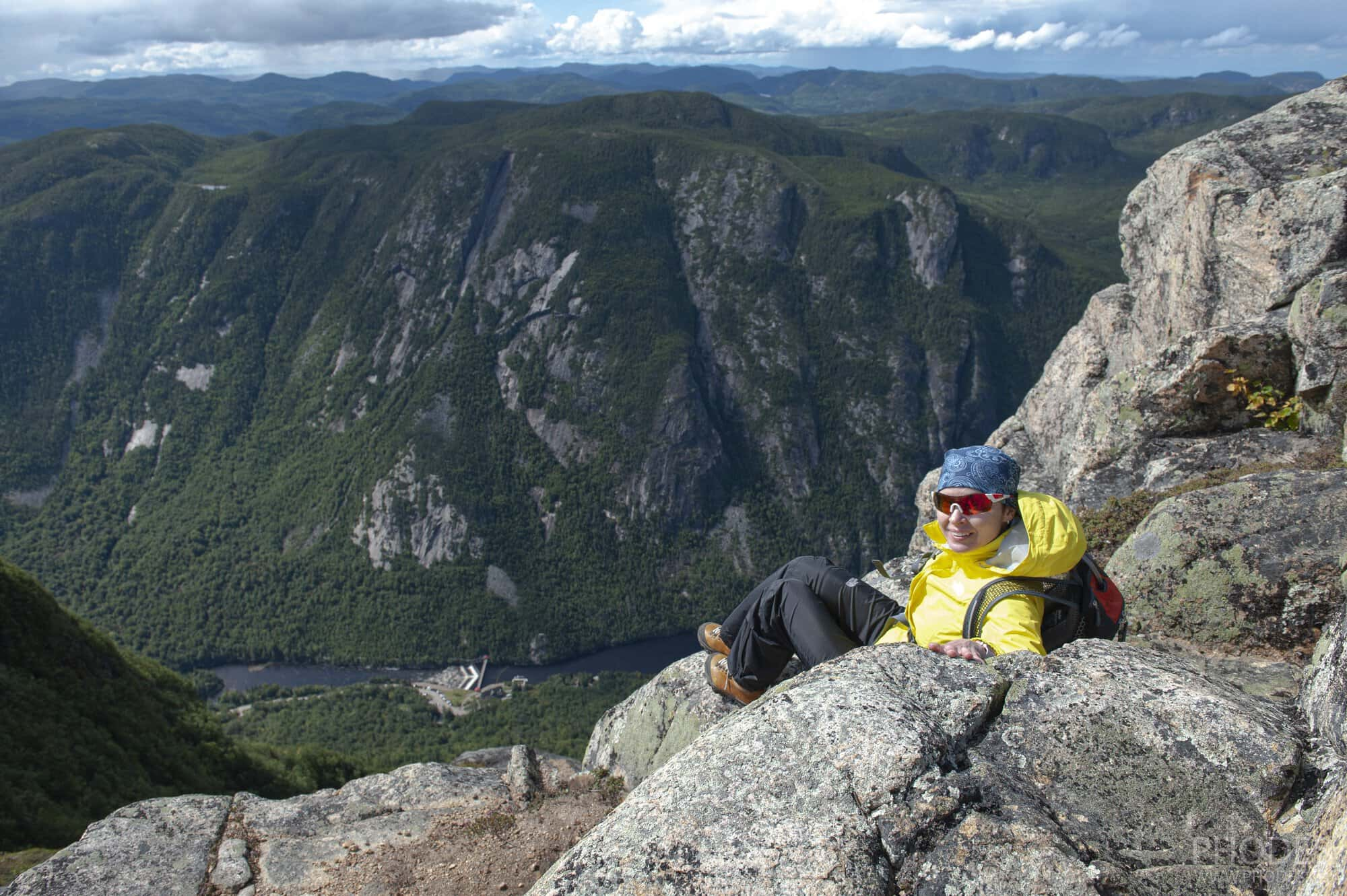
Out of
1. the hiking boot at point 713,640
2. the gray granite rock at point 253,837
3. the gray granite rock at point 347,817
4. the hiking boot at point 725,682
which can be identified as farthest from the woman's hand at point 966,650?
the gray granite rock at point 347,817

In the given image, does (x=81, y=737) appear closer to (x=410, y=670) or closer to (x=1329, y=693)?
(x=1329, y=693)

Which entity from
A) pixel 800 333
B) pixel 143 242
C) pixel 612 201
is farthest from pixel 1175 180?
pixel 143 242

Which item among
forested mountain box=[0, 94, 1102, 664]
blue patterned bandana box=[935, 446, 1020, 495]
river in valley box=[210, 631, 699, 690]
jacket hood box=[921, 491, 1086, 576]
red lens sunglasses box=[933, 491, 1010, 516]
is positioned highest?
blue patterned bandana box=[935, 446, 1020, 495]

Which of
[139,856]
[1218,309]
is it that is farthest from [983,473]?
[1218,309]

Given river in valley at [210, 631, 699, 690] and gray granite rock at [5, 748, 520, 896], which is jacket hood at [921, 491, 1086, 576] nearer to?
gray granite rock at [5, 748, 520, 896]

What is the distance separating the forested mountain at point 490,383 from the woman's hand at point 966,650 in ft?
391

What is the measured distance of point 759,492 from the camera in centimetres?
15300

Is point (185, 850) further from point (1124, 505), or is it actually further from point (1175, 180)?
point (1175, 180)

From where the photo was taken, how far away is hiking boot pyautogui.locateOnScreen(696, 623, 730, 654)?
10383 millimetres

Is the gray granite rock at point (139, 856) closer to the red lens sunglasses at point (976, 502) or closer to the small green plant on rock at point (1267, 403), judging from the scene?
the red lens sunglasses at point (976, 502)

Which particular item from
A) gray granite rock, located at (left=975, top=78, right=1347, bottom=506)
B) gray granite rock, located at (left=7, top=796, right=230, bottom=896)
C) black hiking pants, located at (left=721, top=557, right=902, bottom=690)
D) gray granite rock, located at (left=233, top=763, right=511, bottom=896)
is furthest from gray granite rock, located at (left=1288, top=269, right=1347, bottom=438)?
gray granite rock, located at (left=7, top=796, right=230, bottom=896)

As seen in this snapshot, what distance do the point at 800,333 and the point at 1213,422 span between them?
152849 millimetres

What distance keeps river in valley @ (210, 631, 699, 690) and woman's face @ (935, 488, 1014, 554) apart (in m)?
108

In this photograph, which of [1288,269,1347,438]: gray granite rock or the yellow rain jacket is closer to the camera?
the yellow rain jacket
